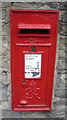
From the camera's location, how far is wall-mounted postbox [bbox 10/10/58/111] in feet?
6.83

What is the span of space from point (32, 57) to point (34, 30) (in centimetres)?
36

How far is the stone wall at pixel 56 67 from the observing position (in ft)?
7.06

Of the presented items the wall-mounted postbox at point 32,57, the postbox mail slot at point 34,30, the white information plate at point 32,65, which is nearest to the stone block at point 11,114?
the wall-mounted postbox at point 32,57

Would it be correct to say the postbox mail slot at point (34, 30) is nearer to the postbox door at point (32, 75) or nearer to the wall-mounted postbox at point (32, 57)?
the wall-mounted postbox at point (32, 57)

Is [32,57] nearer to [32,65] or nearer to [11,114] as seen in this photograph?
[32,65]

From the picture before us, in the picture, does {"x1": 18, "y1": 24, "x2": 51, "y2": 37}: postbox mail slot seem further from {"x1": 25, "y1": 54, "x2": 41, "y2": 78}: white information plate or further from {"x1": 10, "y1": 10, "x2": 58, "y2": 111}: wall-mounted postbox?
{"x1": 25, "y1": 54, "x2": 41, "y2": 78}: white information plate

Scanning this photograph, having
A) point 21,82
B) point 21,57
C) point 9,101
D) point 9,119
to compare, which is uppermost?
point 21,57

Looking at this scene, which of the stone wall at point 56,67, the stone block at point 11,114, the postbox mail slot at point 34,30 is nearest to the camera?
the postbox mail slot at point 34,30

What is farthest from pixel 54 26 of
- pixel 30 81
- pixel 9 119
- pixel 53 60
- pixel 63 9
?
pixel 9 119

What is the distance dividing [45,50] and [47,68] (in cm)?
27

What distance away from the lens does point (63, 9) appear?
218 cm

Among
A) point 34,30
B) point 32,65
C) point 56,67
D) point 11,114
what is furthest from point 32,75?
point 11,114

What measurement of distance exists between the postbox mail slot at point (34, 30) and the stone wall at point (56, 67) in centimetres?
23

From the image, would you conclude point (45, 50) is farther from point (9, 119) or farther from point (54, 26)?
point (9, 119)
